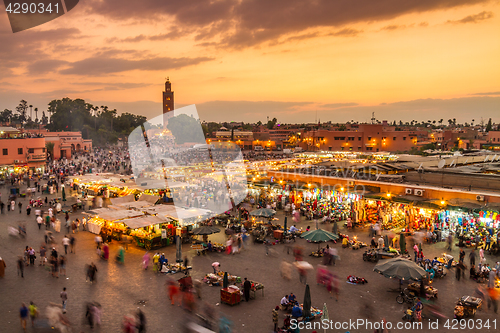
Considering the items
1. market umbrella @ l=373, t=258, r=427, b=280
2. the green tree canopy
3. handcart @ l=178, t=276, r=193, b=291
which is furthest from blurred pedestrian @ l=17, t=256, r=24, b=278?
the green tree canopy

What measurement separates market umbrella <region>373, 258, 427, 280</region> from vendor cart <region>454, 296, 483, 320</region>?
1113mm

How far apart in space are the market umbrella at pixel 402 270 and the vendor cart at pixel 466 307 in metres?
1.11

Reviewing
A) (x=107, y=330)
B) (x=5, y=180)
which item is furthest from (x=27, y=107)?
(x=107, y=330)

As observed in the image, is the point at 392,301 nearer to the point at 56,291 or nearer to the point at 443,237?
the point at 443,237

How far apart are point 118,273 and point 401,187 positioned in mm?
14321

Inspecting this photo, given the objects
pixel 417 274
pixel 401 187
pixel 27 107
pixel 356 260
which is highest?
pixel 27 107

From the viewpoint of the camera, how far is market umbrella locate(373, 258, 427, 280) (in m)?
9.79

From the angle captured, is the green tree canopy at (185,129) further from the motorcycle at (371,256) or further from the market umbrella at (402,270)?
the market umbrella at (402,270)

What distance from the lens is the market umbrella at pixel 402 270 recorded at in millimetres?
9786

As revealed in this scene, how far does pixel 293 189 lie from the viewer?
23.3m

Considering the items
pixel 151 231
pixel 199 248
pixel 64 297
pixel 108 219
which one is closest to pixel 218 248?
pixel 199 248

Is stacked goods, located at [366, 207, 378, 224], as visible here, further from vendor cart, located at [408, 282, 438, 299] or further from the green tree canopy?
the green tree canopy

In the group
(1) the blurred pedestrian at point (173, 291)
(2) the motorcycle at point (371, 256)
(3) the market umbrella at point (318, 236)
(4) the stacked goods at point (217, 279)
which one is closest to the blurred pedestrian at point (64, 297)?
(1) the blurred pedestrian at point (173, 291)

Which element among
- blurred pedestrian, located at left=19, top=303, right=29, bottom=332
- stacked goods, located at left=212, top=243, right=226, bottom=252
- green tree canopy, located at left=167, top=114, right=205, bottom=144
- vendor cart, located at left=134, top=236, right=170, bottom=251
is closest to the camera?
blurred pedestrian, located at left=19, top=303, right=29, bottom=332
